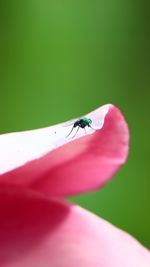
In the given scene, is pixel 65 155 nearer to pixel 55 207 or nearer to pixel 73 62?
→ pixel 55 207

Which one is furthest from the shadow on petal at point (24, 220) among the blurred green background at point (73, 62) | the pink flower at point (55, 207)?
the blurred green background at point (73, 62)

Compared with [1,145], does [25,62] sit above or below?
above

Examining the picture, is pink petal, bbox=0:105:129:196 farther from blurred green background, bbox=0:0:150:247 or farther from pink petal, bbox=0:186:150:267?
blurred green background, bbox=0:0:150:247

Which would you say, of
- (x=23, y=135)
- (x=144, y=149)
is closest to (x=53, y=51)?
(x=144, y=149)

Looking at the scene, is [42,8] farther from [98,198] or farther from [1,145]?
[1,145]

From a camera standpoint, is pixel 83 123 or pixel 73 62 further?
pixel 73 62

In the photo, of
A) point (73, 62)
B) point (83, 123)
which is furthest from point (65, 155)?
point (73, 62)
